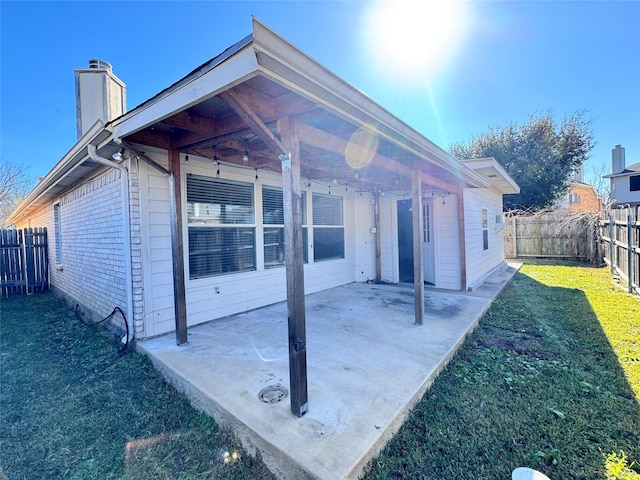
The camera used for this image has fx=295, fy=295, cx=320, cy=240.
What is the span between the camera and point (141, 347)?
11.5 ft

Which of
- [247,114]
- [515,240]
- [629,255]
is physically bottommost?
[629,255]

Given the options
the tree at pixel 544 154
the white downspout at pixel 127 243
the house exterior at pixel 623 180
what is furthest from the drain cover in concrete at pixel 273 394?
the house exterior at pixel 623 180

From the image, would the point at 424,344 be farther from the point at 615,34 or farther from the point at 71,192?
the point at 615,34

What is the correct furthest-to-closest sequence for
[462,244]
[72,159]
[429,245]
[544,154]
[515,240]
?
[544,154], [515,240], [429,245], [462,244], [72,159]

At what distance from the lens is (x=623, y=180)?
14719 millimetres

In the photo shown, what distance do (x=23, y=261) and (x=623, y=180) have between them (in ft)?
80.8

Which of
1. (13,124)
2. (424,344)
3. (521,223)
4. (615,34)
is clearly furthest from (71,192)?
(521,223)

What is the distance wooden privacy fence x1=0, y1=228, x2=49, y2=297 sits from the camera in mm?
8078

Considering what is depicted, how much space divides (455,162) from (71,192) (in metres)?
7.19

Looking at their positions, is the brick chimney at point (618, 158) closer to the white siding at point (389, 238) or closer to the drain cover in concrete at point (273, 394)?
the white siding at point (389, 238)

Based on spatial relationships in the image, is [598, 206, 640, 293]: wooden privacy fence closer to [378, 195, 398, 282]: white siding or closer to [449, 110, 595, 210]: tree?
[378, 195, 398, 282]: white siding

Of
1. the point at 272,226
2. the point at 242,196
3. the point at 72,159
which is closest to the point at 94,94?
the point at 72,159

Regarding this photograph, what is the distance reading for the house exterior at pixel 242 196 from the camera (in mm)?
2072

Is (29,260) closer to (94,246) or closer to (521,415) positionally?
(94,246)
